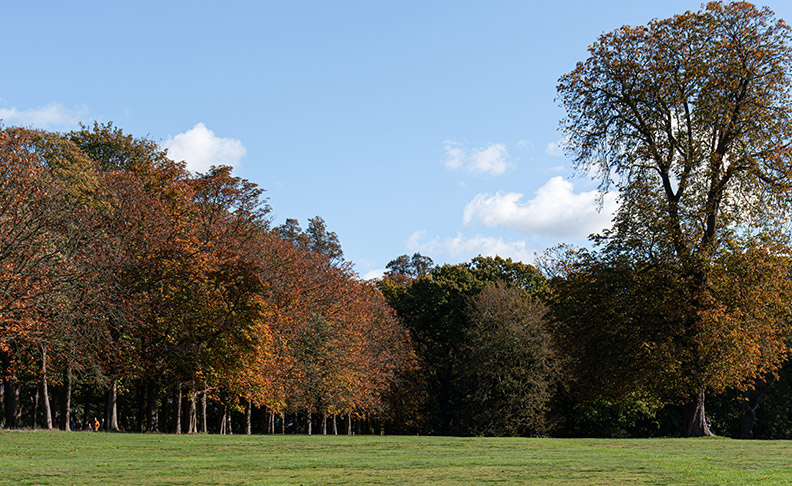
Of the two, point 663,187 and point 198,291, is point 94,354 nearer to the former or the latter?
point 198,291

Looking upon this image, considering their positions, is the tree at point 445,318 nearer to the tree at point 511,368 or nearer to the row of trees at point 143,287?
the tree at point 511,368

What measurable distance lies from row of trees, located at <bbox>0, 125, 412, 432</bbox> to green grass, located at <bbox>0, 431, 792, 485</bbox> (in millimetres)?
7093

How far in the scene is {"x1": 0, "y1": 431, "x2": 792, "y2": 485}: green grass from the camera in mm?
13180

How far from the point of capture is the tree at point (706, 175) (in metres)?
→ 28.5

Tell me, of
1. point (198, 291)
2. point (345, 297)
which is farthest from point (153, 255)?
point (345, 297)

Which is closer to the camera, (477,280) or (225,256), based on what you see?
(225,256)

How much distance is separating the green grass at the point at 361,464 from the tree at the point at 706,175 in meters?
7.85

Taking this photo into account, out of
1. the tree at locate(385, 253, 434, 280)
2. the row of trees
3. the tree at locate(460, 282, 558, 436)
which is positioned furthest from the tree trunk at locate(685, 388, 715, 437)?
the tree at locate(385, 253, 434, 280)

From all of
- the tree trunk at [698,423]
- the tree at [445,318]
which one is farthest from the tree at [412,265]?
the tree trunk at [698,423]

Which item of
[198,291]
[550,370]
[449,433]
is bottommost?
[449,433]

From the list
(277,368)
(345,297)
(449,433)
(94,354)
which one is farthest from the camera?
(449,433)

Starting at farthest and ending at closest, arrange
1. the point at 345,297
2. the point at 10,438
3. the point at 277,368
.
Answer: the point at 345,297
the point at 277,368
the point at 10,438

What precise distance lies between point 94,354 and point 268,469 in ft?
61.9

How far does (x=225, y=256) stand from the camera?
116 feet
